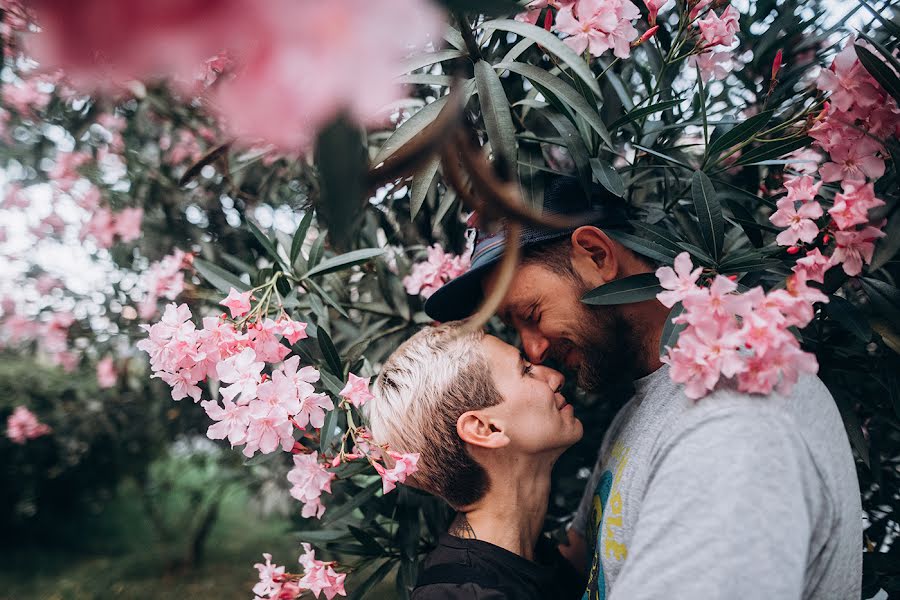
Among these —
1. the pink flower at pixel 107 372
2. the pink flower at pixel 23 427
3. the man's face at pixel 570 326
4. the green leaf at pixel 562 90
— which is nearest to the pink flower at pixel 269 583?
the man's face at pixel 570 326

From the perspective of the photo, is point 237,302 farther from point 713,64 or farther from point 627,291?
point 713,64

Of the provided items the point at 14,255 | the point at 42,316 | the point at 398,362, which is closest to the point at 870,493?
the point at 398,362

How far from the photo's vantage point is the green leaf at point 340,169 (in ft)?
1.17

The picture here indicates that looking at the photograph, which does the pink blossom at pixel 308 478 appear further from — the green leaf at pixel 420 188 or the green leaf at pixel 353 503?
the green leaf at pixel 420 188

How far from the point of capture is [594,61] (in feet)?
5.33

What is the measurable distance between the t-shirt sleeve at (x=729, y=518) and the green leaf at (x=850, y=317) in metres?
0.33

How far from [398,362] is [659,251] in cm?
70

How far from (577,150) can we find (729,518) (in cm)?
80

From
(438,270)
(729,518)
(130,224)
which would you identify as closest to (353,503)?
(438,270)

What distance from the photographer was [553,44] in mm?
1042

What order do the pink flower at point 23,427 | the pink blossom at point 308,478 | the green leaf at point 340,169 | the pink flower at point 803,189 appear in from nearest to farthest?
the green leaf at point 340,169 → the pink flower at point 803,189 → the pink blossom at point 308,478 → the pink flower at point 23,427

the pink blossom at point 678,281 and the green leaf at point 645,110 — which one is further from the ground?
the green leaf at point 645,110

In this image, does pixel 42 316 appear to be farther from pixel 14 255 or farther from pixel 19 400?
pixel 19 400

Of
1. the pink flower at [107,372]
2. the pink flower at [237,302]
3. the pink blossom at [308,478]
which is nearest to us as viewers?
the pink flower at [237,302]
